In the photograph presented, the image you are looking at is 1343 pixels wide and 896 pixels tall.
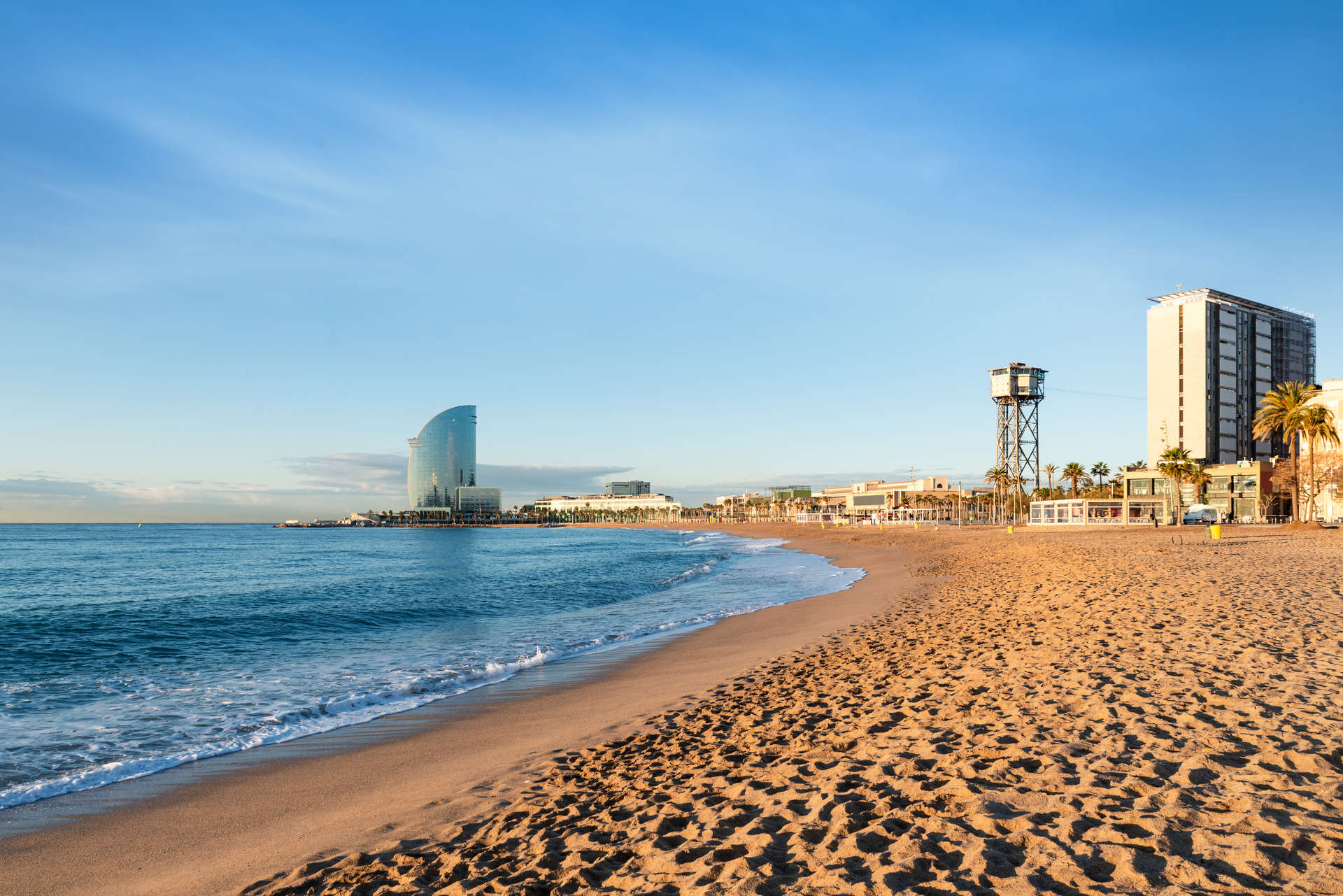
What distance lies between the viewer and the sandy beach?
4.10 m

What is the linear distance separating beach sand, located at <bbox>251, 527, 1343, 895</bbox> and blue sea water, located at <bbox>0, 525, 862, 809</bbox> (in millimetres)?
4991

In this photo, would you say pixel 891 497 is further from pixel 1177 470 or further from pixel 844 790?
pixel 844 790

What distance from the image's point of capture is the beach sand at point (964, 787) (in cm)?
399

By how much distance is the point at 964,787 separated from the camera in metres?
5.08

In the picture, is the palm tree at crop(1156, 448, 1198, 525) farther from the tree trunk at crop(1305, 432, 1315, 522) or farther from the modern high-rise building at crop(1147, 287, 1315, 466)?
the modern high-rise building at crop(1147, 287, 1315, 466)

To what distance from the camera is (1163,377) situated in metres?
102

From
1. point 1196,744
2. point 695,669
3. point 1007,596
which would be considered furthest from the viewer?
point 1007,596

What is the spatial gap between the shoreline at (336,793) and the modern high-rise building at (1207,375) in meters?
109

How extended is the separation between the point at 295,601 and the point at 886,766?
982 inches

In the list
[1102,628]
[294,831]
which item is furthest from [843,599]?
[294,831]

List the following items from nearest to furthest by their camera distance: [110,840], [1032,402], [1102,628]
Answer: [110,840] → [1102,628] → [1032,402]

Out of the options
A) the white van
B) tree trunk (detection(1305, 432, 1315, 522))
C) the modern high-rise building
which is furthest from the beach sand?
the modern high-rise building

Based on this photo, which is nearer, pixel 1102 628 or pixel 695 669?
pixel 1102 628

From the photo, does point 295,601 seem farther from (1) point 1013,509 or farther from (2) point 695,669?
(1) point 1013,509
